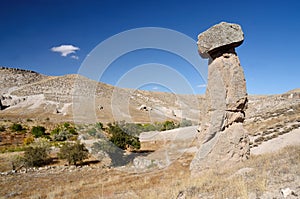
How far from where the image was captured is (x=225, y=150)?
8.43 meters

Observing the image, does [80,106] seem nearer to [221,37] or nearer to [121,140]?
[121,140]

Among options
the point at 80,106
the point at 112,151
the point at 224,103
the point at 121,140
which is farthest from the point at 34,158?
the point at 80,106

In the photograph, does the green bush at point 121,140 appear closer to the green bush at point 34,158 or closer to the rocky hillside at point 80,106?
the green bush at point 34,158

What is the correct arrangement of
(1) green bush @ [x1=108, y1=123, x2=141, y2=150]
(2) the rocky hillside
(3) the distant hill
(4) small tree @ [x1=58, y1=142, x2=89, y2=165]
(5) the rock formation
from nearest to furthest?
(5) the rock formation, (4) small tree @ [x1=58, y1=142, x2=89, y2=165], (1) green bush @ [x1=108, y1=123, x2=141, y2=150], (3) the distant hill, (2) the rocky hillside

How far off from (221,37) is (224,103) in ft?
8.31

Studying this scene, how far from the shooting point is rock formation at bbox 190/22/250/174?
852 cm

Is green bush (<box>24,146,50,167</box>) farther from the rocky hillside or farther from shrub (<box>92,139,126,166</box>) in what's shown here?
the rocky hillside

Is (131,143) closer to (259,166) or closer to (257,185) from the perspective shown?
(259,166)

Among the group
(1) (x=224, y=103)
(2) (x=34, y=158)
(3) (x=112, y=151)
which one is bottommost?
(2) (x=34, y=158)

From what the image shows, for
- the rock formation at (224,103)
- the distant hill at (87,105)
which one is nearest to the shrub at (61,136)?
the distant hill at (87,105)

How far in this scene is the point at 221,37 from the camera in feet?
28.5

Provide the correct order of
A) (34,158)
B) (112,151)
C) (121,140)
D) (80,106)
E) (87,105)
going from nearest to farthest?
(34,158) < (112,151) < (121,140) < (80,106) < (87,105)

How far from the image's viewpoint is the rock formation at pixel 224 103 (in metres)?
8.52

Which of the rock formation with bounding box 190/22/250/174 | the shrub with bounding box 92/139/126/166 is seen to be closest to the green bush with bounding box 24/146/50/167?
the shrub with bounding box 92/139/126/166
